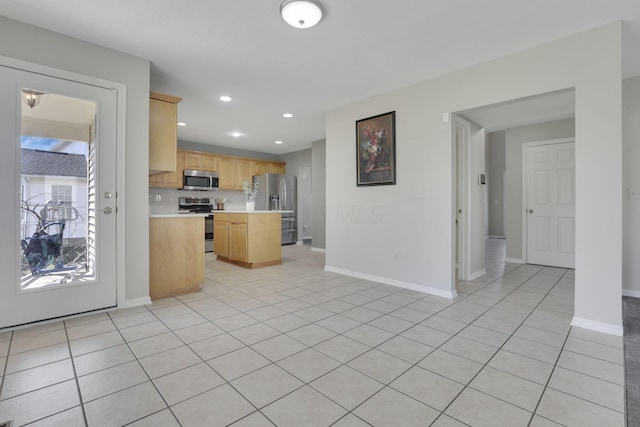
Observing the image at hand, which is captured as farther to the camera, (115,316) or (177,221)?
(177,221)

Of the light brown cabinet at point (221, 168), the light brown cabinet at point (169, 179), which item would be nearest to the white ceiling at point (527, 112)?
the light brown cabinet at point (221, 168)

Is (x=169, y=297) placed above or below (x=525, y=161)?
below

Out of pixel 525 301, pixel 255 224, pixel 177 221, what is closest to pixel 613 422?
pixel 525 301

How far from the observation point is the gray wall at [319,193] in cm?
678

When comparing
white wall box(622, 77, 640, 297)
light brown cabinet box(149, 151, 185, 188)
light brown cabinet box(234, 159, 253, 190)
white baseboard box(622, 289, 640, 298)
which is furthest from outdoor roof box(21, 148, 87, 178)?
white baseboard box(622, 289, 640, 298)

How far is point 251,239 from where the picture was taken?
A: 15.7 ft

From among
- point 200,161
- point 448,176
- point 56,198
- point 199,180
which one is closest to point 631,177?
point 448,176

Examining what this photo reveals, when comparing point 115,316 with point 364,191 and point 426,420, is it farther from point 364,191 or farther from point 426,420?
point 364,191

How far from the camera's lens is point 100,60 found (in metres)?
2.73

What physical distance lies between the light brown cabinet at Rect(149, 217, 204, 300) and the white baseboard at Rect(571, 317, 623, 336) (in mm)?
3655

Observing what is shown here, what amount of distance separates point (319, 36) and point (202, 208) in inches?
207

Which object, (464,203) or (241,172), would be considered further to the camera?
(241,172)

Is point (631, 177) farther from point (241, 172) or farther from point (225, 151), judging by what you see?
point (225, 151)

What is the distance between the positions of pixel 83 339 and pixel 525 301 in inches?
156
